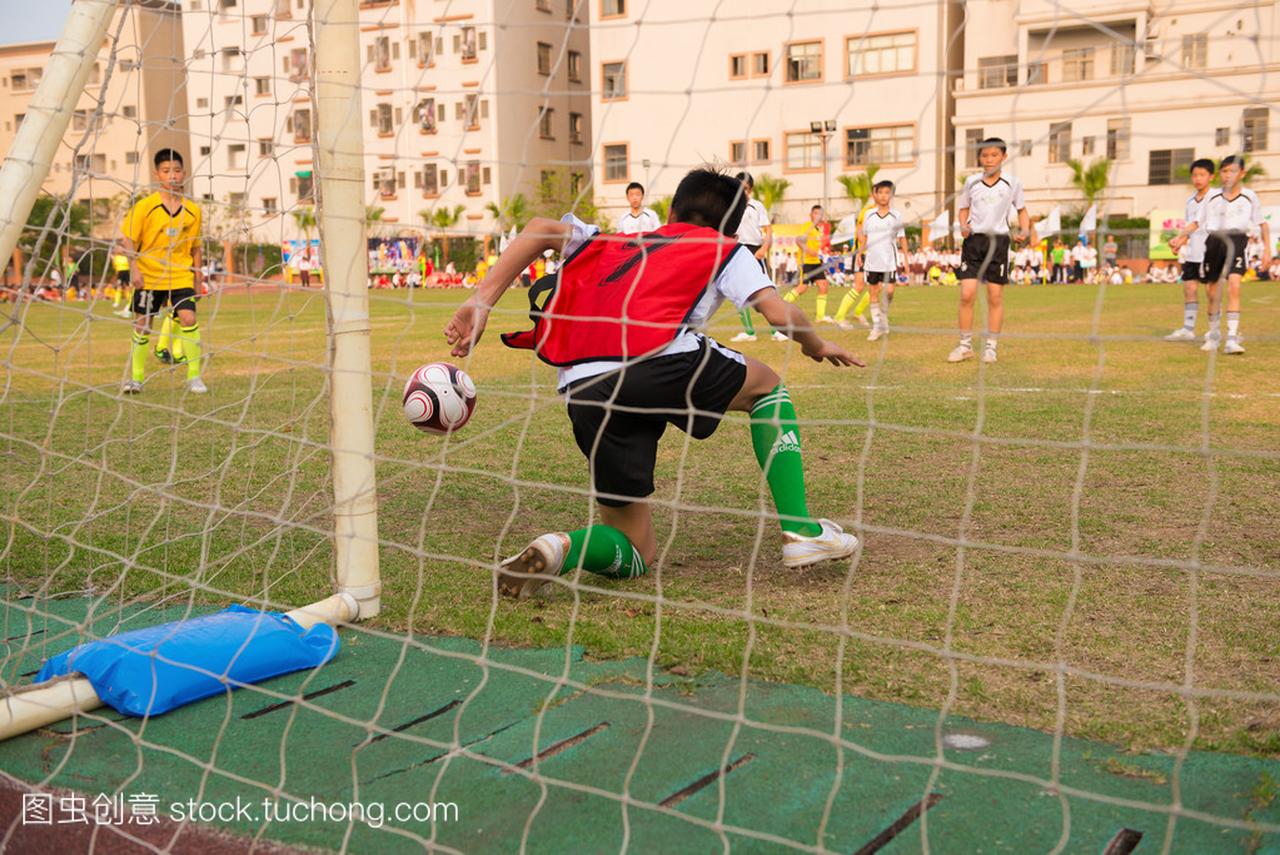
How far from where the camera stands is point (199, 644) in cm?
307

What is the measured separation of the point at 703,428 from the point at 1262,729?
172cm

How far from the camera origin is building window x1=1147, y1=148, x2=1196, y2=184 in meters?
42.4

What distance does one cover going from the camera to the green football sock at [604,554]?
3627 mm

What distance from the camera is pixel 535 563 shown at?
3.51m

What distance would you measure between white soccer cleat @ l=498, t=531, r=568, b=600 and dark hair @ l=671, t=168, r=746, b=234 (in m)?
1.04

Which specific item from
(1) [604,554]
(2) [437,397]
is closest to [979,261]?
(1) [604,554]

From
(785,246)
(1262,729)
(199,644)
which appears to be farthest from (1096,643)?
(785,246)

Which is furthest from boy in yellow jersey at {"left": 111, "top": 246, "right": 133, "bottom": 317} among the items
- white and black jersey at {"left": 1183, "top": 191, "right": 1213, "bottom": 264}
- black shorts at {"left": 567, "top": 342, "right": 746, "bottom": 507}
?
white and black jersey at {"left": 1183, "top": 191, "right": 1213, "bottom": 264}

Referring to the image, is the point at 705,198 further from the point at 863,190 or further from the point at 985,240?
the point at 985,240

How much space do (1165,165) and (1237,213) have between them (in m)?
35.5

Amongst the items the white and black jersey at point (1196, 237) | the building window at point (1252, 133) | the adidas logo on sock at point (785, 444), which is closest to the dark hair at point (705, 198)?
the adidas logo on sock at point (785, 444)

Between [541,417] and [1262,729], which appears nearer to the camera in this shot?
[1262,729]

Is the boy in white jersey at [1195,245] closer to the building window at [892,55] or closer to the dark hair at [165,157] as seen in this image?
the dark hair at [165,157]

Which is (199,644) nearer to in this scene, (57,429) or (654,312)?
(654,312)
